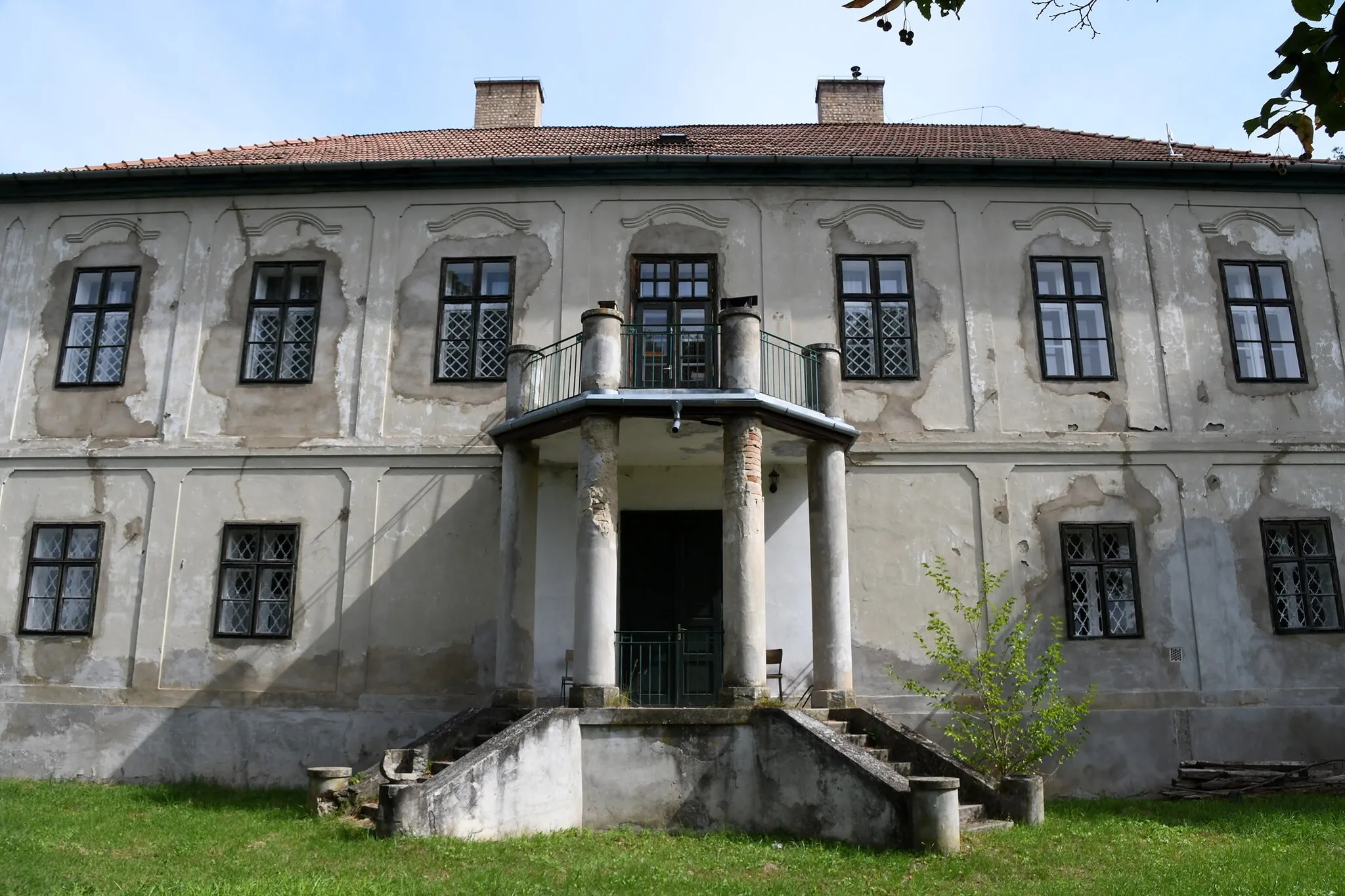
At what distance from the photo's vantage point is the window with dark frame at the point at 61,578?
12906mm

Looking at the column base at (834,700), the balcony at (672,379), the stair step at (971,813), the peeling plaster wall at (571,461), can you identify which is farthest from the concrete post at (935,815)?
the balcony at (672,379)

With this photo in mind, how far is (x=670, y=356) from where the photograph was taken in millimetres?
12047

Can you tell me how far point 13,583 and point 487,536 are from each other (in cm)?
613

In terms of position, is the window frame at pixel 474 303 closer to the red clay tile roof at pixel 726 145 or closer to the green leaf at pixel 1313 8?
the red clay tile roof at pixel 726 145

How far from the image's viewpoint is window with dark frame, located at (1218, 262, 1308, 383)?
13.3 metres

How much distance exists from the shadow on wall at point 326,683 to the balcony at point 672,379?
188 centimetres

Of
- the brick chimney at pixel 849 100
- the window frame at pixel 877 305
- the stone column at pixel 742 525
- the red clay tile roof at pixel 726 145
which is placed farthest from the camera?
the brick chimney at pixel 849 100

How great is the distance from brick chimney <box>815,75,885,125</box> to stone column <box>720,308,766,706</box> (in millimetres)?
8630

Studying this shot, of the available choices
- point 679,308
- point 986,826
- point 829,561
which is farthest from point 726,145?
point 986,826

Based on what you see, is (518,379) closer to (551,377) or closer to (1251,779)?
(551,377)

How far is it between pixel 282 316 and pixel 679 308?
17.5ft

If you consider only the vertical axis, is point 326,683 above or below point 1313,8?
below

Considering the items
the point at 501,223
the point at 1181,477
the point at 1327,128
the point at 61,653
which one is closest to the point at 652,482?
the point at 501,223

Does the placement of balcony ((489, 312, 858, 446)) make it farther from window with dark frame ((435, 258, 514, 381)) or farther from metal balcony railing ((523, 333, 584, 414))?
window with dark frame ((435, 258, 514, 381))
